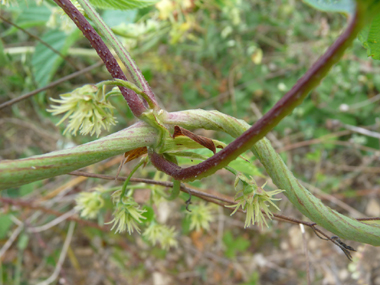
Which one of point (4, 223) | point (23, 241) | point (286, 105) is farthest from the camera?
point (23, 241)

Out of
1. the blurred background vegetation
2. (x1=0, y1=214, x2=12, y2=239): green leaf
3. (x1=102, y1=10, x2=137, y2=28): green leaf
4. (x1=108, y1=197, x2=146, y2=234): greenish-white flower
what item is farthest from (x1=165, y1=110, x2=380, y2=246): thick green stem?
(x1=0, y1=214, x2=12, y2=239): green leaf

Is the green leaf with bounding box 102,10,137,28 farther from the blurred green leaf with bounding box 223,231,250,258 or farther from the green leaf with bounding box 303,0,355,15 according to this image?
the blurred green leaf with bounding box 223,231,250,258

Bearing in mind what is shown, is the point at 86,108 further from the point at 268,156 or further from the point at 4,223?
the point at 4,223

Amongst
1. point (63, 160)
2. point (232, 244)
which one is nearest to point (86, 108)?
point (63, 160)

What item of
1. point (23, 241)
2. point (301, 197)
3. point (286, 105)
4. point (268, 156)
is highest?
point (286, 105)

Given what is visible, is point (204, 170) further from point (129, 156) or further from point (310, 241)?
point (310, 241)

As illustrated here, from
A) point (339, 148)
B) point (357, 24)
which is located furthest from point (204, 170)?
point (339, 148)

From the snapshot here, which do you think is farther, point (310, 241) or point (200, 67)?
point (200, 67)
